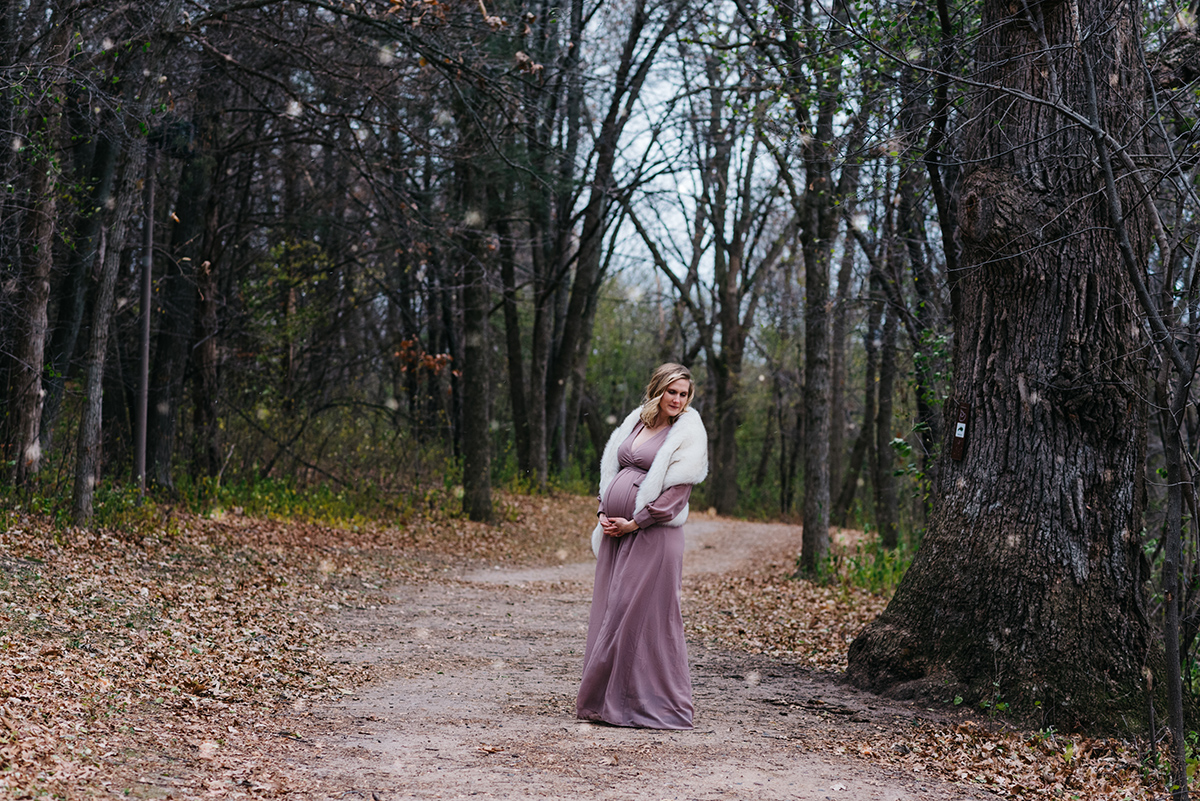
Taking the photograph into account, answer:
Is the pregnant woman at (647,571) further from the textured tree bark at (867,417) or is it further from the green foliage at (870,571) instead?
the textured tree bark at (867,417)

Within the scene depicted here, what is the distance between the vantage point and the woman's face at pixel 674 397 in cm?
565

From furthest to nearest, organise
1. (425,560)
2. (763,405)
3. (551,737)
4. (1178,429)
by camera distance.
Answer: (763,405) → (425,560) → (551,737) → (1178,429)

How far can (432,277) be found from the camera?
66.6 feet

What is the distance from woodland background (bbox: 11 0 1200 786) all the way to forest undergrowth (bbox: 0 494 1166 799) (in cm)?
76

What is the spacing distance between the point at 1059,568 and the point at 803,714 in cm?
176

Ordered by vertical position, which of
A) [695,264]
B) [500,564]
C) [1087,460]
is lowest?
[500,564]

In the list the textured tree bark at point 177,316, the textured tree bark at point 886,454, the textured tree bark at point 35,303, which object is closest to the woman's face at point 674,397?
the textured tree bark at point 35,303

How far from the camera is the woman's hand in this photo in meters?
5.48

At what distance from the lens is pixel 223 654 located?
630 centimetres

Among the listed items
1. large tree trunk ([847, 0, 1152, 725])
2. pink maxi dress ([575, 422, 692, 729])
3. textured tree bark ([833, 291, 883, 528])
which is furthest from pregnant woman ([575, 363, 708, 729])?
textured tree bark ([833, 291, 883, 528])

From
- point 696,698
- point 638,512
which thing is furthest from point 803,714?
point 638,512

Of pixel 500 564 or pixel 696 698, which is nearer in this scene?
pixel 696 698

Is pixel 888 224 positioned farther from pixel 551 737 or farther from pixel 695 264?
pixel 695 264

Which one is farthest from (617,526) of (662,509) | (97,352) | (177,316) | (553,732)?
(177,316)
